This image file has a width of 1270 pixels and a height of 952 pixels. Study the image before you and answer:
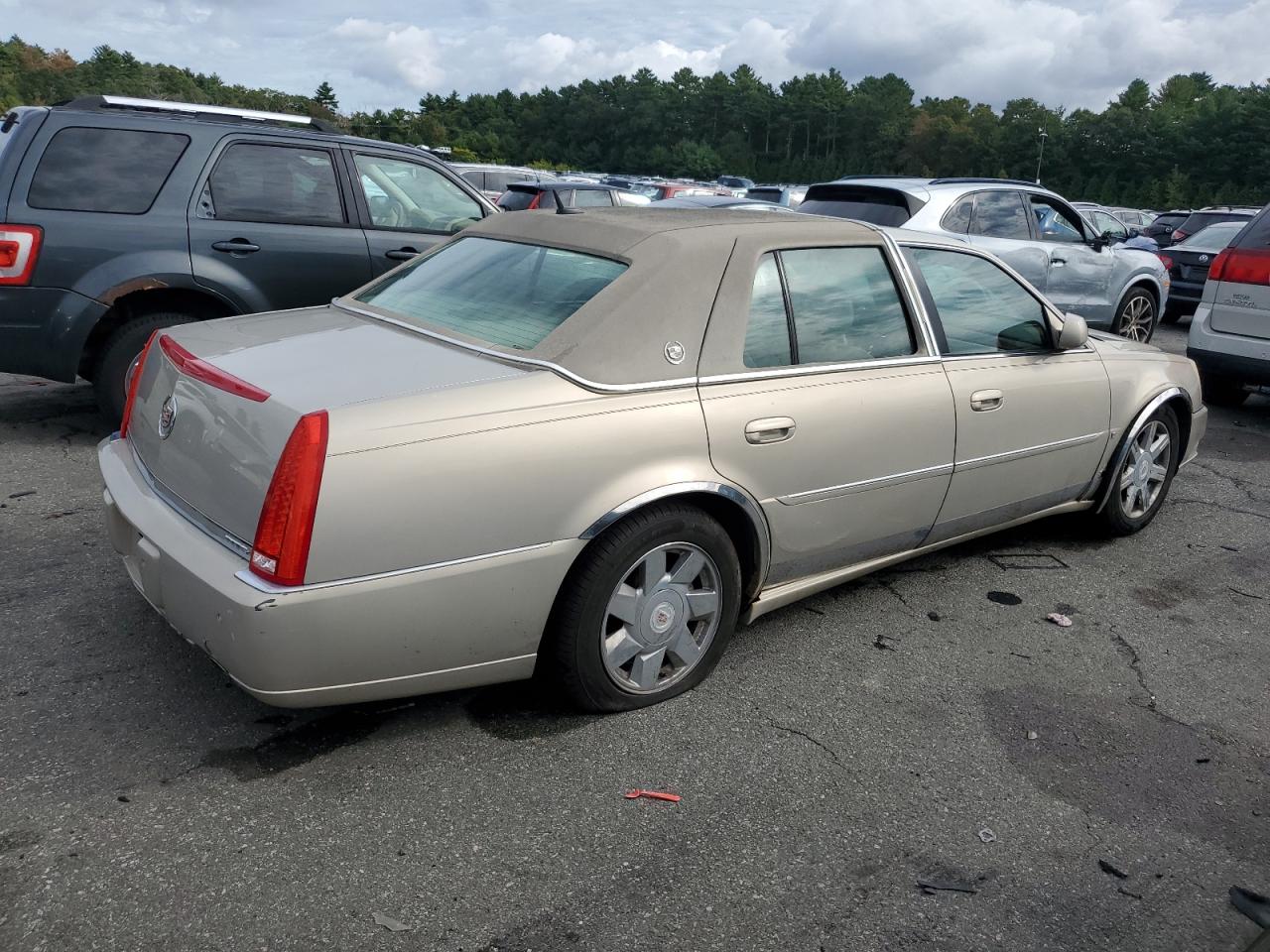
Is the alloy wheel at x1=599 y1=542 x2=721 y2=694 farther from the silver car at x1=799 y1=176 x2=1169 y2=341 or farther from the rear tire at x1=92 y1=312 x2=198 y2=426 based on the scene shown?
the silver car at x1=799 y1=176 x2=1169 y2=341

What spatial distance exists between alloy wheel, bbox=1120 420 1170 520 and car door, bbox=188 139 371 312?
4471 mm

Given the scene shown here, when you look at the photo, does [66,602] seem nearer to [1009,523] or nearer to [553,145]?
[1009,523]

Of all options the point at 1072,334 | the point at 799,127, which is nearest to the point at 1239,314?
the point at 1072,334

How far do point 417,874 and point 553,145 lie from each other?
12414 cm

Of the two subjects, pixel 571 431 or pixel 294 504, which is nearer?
pixel 294 504

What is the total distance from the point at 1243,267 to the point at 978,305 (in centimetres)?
462

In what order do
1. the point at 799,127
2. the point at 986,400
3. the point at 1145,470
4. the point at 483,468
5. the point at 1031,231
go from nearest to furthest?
the point at 483,468 < the point at 986,400 < the point at 1145,470 < the point at 1031,231 < the point at 799,127

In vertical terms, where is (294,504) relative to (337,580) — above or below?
above

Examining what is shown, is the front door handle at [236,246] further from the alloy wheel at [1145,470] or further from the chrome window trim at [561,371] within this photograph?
the alloy wheel at [1145,470]

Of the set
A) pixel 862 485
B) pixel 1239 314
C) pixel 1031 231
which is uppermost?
pixel 1031 231

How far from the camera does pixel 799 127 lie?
136 metres

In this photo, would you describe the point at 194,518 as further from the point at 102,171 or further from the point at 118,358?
the point at 102,171

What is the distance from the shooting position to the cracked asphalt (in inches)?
95.2

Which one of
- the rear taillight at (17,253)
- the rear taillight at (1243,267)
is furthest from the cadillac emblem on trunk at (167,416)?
the rear taillight at (1243,267)
